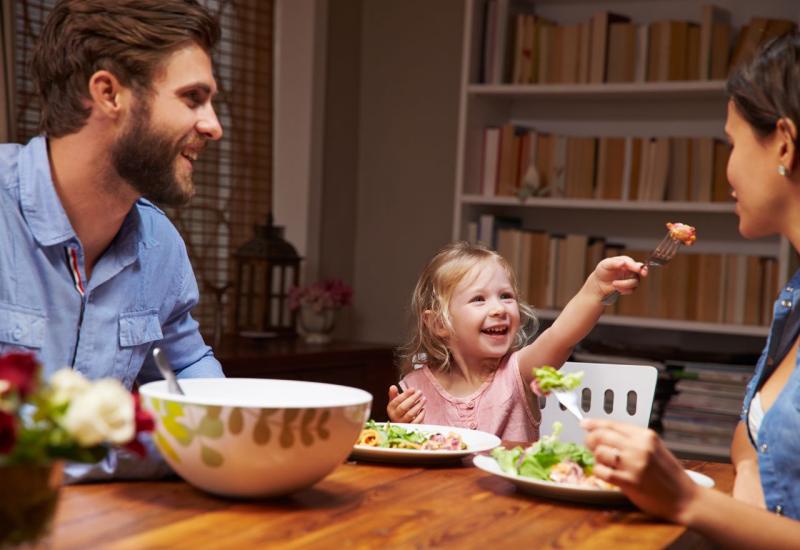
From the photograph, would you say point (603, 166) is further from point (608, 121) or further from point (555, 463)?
point (555, 463)

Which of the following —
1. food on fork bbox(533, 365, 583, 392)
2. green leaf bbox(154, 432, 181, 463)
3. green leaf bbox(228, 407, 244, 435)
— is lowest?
green leaf bbox(154, 432, 181, 463)

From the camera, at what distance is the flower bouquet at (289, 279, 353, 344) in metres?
3.95

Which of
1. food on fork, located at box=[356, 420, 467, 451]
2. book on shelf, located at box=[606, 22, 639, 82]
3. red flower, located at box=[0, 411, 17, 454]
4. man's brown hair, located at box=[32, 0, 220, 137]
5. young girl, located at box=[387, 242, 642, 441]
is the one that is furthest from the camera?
book on shelf, located at box=[606, 22, 639, 82]

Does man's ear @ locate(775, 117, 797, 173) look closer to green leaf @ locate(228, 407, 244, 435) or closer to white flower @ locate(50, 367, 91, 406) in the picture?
green leaf @ locate(228, 407, 244, 435)

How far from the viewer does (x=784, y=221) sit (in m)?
1.48

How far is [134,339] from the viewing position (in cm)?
174

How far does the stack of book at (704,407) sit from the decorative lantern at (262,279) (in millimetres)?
1438

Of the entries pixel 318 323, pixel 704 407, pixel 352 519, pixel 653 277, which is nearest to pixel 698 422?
pixel 704 407

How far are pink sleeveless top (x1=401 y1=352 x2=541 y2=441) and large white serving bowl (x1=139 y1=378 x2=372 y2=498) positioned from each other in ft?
3.60

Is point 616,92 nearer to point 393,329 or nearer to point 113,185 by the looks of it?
point 393,329

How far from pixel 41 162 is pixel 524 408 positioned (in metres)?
1.14

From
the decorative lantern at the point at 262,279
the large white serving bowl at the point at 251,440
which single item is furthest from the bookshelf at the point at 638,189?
the large white serving bowl at the point at 251,440

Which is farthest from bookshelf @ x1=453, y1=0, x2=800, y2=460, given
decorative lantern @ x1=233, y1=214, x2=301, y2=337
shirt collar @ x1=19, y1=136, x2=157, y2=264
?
shirt collar @ x1=19, y1=136, x2=157, y2=264

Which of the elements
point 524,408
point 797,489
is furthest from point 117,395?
point 524,408
